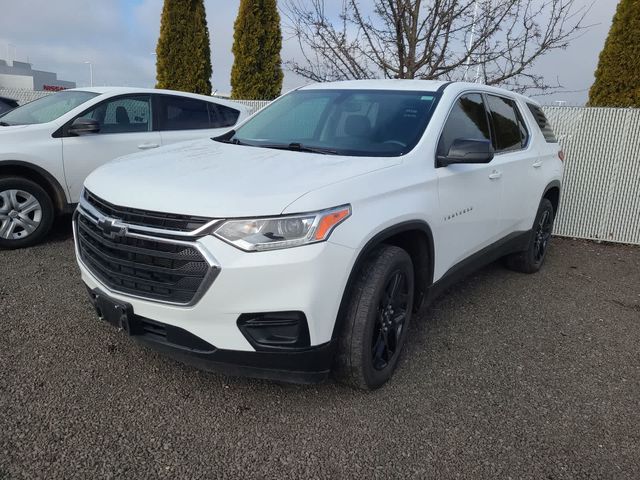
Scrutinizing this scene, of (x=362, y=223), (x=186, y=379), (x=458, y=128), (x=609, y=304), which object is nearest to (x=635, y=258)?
(x=609, y=304)

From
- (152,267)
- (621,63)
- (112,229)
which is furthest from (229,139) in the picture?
(621,63)

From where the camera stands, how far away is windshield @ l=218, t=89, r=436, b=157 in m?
3.24

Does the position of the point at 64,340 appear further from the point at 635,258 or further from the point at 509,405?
the point at 635,258

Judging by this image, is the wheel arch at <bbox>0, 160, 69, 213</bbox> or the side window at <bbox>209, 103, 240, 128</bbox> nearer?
the wheel arch at <bbox>0, 160, 69, 213</bbox>

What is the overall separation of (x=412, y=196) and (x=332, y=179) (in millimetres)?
598

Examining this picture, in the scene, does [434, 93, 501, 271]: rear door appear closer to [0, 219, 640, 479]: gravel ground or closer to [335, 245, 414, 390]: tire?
[335, 245, 414, 390]: tire

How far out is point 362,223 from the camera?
2551 mm

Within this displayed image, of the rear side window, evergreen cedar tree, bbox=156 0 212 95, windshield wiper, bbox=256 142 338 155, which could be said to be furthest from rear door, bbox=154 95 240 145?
evergreen cedar tree, bbox=156 0 212 95

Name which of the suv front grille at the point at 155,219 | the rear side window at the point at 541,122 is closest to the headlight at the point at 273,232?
the suv front grille at the point at 155,219

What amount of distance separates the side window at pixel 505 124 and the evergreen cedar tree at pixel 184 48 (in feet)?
26.7

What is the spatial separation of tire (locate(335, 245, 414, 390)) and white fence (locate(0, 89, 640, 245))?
16.6 feet

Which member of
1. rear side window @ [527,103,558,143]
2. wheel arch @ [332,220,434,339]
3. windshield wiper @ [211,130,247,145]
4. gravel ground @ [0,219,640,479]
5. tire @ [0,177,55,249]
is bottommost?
gravel ground @ [0,219,640,479]

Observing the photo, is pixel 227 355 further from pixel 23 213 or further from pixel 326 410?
pixel 23 213

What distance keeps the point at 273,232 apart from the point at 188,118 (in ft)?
14.4
